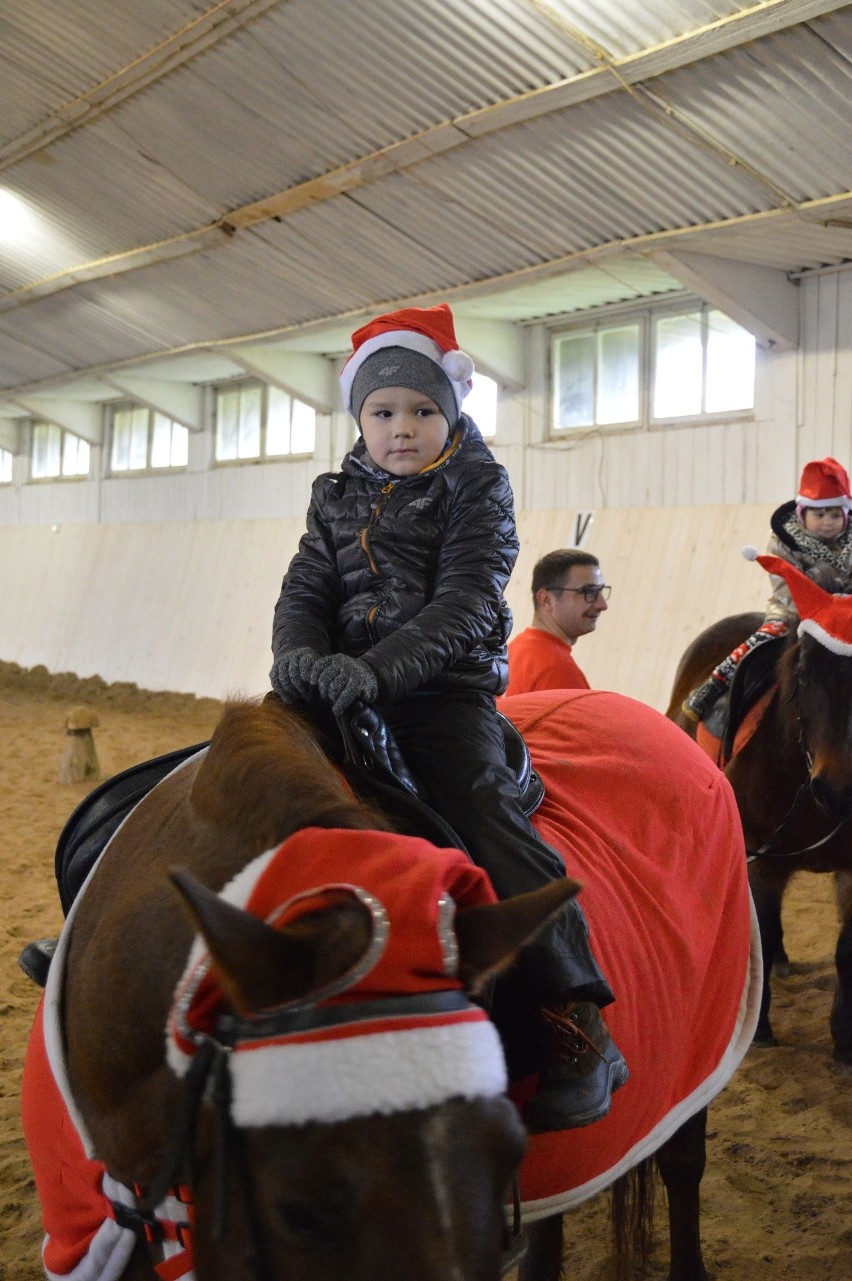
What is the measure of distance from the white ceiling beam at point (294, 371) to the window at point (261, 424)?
0.36 metres

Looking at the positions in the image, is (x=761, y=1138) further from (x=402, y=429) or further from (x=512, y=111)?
(x=512, y=111)

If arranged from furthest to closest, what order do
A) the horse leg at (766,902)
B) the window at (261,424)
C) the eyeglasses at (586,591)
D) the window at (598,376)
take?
the window at (261,424)
the window at (598,376)
the eyeglasses at (586,591)
the horse leg at (766,902)

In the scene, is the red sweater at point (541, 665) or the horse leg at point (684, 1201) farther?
the red sweater at point (541, 665)

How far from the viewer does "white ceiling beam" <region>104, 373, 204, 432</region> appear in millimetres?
14266

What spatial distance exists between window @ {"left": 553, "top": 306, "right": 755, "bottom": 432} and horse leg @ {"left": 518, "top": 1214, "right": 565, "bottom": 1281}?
7.47m

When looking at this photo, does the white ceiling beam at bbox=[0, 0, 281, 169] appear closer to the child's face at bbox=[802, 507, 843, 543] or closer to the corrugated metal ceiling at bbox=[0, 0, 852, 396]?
the corrugated metal ceiling at bbox=[0, 0, 852, 396]

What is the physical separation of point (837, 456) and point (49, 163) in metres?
7.13

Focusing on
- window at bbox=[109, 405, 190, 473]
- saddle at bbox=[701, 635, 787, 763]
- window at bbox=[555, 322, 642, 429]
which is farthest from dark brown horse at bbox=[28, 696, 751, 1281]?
window at bbox=[109, 405, 190, 473]

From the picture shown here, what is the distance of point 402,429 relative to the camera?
6.88 feet

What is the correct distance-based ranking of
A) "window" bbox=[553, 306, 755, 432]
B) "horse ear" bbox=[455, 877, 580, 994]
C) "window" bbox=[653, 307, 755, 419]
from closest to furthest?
"horse ear" bbox=[455, 877, 580, 994], "window" bbox=[653, 307, 755, 419], "window" bbox=[553, 306, 755, 432]

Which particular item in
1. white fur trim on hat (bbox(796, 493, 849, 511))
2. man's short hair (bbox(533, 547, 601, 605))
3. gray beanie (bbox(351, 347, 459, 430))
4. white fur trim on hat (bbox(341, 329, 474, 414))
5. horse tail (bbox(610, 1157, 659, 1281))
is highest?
white fur trim on hat (bbox(796, 493, 849, 511))

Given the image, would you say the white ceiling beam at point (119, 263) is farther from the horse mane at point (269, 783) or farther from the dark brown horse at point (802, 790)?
the horse mane at point (269, 783)

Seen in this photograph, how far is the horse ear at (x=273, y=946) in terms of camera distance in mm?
949

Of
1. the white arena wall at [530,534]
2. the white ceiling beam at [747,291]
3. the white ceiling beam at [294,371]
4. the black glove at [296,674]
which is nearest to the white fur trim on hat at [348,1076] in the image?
the black glove at [296,674]
